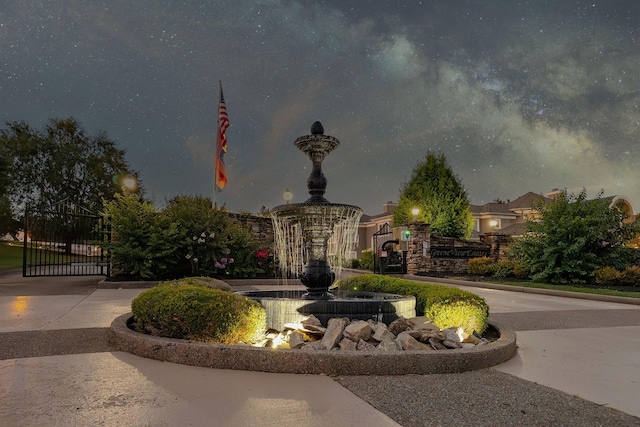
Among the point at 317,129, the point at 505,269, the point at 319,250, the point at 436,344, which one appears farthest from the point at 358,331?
the point at 505,269

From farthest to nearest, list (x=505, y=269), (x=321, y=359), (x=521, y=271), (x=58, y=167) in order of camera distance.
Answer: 1. (x=58, y=167)
2. (x=505, y=269)
3. (x=521, y=271)
4. (x=321, y=359)

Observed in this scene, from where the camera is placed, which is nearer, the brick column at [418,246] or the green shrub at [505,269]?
the green shrub at [505,269]

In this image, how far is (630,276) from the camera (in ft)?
47.0

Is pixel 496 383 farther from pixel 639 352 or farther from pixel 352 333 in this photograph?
pixel 639 352

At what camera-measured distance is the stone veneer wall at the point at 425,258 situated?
70.6ft

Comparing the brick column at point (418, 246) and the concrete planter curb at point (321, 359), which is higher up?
the brick column at point (418, 246)

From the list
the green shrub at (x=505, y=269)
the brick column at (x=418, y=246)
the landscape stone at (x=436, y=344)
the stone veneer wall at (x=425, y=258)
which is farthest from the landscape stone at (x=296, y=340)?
the brick column at (x=418, y=246)

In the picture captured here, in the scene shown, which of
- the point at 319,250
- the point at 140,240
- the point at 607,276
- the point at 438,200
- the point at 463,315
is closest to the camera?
the point at 463,315

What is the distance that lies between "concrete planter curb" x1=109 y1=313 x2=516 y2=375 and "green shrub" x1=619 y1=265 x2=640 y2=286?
500 inches

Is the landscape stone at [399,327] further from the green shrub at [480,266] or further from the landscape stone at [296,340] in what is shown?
the green shrub at [480,266]

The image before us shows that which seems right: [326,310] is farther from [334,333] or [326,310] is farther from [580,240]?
[580,240]

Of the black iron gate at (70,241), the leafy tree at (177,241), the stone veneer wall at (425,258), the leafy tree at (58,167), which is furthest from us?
the leafy tree at (58,167)

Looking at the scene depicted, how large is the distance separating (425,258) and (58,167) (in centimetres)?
3066

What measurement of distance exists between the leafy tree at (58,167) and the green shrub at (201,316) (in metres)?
33.3
